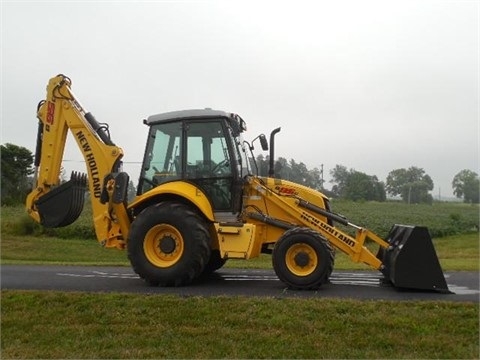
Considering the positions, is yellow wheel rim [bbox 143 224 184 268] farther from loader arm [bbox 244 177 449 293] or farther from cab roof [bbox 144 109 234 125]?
cab roof [bbox 144 109 234 125]

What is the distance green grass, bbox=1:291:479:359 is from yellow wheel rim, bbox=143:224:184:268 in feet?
5.41

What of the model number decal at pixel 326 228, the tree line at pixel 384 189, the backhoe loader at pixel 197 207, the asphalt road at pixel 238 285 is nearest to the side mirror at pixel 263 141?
the backhoe loader at pixel 197 207

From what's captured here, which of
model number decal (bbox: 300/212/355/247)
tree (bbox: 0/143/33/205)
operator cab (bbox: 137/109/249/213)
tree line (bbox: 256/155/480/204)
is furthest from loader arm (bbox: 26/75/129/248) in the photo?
tree line (bbox: 256/155/480/204)

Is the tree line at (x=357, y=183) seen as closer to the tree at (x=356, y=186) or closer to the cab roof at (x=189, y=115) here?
the tree at (x=356, y=186)

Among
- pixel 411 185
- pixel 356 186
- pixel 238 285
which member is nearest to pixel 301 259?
pixel 238 285

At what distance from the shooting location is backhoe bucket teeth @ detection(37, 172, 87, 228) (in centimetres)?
1073

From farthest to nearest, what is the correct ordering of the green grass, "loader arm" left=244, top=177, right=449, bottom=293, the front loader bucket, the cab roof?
1. the cab roof
2. "loader arm" left=244, top=177, right=449, bottom=293
3. the front loader bucket
4. the green grass

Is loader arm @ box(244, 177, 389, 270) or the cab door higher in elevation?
the cab door

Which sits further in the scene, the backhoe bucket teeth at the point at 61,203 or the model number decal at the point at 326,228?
the backhoe bucket teeth at the point at 61,203

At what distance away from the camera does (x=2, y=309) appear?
8.27 metres

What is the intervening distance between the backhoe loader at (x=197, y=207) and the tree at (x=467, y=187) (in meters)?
56.4

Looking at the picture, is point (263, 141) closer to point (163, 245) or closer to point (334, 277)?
point (163, 245)

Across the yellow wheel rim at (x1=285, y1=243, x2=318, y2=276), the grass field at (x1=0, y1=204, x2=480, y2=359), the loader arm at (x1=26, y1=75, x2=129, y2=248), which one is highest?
the loader arm at (x1=26, y1=75, x2=129, y2=248)

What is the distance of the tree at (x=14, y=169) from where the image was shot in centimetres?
3925
